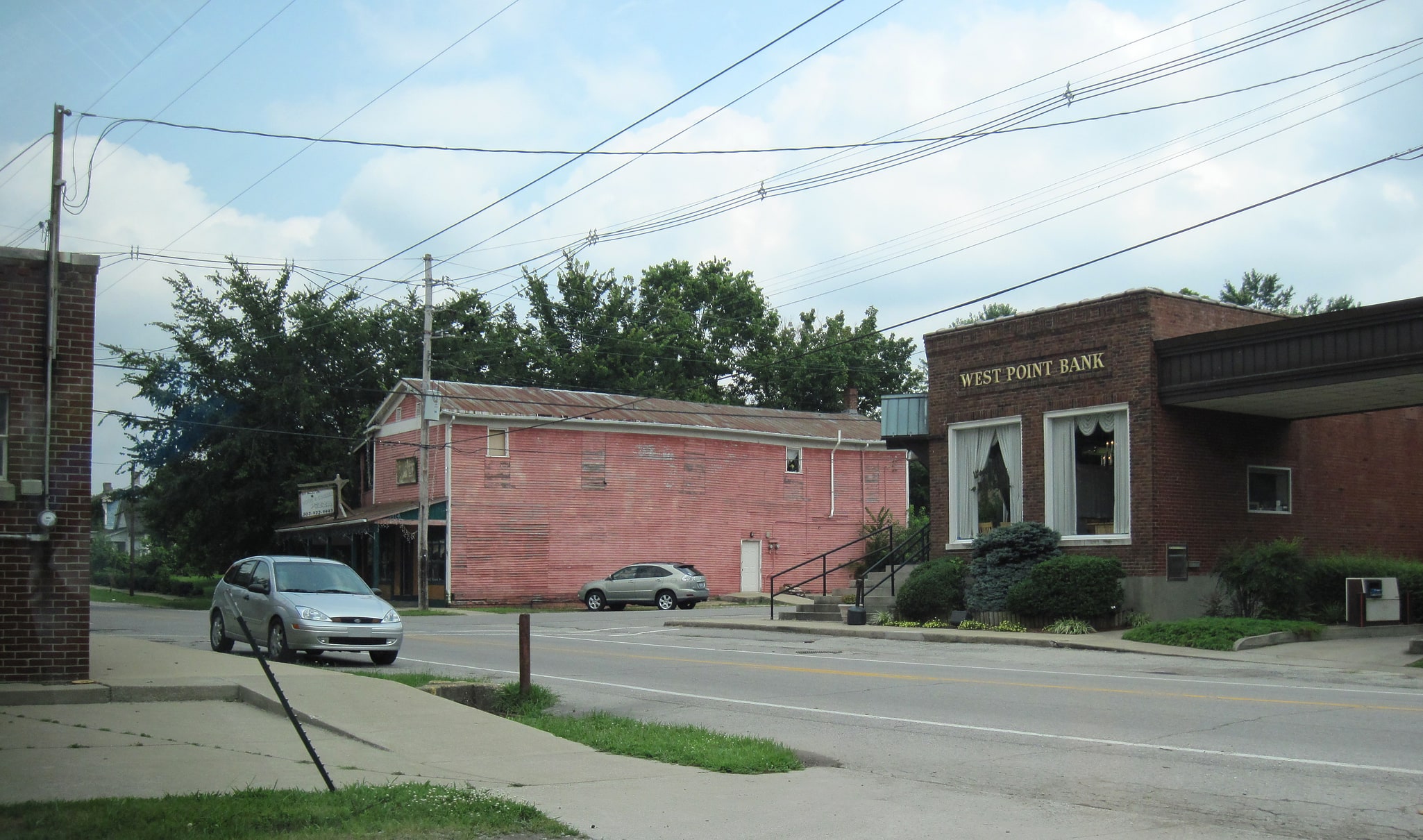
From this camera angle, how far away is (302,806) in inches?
291

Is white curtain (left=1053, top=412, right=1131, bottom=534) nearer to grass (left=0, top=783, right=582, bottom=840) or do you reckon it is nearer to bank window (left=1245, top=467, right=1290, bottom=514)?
bank window (left=1245, top=467, right=1290, bottom=514)

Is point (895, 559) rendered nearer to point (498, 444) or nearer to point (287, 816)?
point (498, 444)

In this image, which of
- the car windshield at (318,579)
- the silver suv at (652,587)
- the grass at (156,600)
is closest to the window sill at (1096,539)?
the car windshield at (318,579)

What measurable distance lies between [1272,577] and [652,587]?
21.3 meters

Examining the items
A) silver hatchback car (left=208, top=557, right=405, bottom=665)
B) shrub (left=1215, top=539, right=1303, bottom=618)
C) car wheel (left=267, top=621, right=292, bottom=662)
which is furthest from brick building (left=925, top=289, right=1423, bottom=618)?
car wheel (left=267, top=621, right=292, bottom=662)

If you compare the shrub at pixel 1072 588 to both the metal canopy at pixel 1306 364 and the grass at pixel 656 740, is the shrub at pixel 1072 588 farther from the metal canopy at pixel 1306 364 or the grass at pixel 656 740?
the grass at pixel 656 740

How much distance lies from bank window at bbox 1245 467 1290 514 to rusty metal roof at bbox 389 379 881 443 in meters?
21.1

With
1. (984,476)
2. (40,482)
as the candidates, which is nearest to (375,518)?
(984,476)

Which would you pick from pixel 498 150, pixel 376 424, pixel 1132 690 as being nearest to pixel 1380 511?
pixel 1132 690

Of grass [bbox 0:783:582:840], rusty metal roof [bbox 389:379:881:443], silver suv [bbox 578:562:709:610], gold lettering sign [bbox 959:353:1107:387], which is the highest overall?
rusty metal roof [bbox 389:379:881:443]

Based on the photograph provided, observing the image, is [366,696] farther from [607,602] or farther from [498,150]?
[607,602]

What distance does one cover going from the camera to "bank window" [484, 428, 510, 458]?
42.0 m

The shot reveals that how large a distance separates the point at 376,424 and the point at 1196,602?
1262 inches

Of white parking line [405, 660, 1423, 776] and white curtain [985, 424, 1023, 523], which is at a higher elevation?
white curtain [985, 424, 1023, 523]
